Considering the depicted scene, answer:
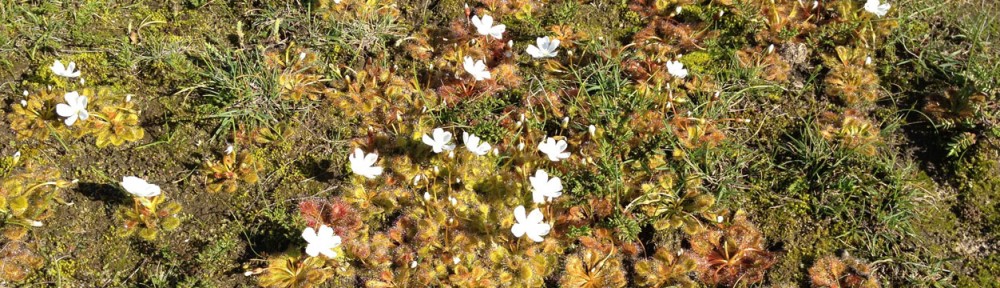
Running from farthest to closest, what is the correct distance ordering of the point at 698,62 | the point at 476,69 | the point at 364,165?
1. the point at 698,62
2. the point at 476,69
3. the point at 364,165

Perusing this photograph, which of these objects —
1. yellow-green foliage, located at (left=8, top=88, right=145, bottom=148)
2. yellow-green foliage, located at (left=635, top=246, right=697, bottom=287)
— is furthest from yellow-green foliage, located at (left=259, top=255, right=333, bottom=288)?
yellow-green foliage, located at (left=635, top=246, right=697, bottom=287)

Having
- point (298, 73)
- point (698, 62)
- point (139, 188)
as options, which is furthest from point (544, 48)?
point (139, 188)

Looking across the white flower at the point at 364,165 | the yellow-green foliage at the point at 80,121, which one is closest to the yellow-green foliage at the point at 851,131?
the white flower at the point at 364,165

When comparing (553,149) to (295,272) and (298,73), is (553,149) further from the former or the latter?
(298,73)

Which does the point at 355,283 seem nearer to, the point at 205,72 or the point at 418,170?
the point at 418,170

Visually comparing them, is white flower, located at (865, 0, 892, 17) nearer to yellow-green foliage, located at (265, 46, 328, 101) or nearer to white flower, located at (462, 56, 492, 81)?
white flower, located at (462, 56, 492, 81)

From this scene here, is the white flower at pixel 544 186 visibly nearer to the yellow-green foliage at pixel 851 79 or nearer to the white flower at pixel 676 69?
the white flower at pixel 676 69

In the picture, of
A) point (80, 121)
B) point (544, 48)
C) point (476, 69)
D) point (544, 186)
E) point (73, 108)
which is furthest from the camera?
point (544, 48)
